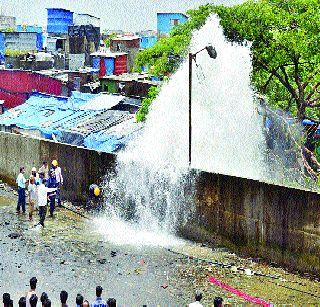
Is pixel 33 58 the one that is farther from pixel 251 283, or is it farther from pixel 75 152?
pixel 251 283

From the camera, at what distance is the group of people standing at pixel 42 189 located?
1886 cm

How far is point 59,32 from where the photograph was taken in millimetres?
58812

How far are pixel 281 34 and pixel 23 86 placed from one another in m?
24.7

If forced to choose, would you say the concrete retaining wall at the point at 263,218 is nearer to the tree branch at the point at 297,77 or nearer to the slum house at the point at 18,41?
the tree branch at the point at 297,77

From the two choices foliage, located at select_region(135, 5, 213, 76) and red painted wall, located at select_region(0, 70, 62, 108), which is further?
red painted wall, located at select_region(0, 70, 62, 108)

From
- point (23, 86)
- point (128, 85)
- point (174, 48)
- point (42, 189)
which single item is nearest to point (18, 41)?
point (23, 86)

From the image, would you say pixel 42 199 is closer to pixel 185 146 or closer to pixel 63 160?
pixel 63 160

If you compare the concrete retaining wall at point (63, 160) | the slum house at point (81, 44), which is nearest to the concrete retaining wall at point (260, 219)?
the concrete retaining wall at point (63, 160)

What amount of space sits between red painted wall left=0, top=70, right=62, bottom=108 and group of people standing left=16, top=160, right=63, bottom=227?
20167mm

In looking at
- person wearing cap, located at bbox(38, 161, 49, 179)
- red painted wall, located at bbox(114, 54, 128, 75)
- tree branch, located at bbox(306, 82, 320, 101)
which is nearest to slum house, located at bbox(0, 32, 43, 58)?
red painted wall, located at bbox(114, 54, 128, 75)

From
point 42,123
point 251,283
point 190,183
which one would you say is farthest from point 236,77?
point 42,123

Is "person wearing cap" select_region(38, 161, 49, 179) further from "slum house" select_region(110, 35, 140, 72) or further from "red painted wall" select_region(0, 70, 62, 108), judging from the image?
"slum house" select_region(110, 35, 140, 72)

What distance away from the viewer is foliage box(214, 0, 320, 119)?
20.6 metres

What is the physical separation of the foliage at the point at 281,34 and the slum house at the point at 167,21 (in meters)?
43.8
